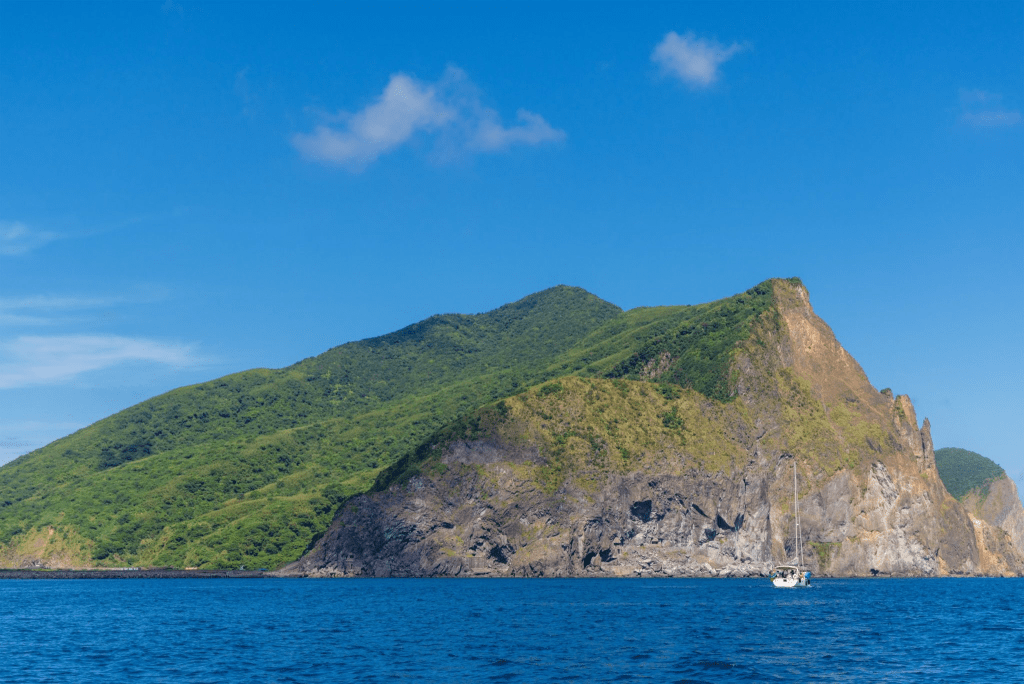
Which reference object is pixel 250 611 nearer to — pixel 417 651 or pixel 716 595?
pixel 417 651

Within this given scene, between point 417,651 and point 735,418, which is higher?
point 735,418

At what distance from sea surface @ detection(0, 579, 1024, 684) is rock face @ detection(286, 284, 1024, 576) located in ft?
154

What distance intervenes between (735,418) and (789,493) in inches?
781

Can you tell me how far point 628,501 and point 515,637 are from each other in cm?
10815

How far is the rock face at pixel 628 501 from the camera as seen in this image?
17162 centimetres

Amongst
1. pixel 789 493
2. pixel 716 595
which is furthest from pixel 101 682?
pixel 789 493

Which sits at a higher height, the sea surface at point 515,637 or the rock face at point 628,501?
the rock face at point 628,501

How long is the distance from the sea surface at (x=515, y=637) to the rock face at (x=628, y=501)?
4697 centimetres

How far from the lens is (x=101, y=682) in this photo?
168 ft

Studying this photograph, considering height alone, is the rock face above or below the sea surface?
above

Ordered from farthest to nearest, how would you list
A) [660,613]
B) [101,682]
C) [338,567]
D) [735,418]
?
[735,418] < [338,567] < [660,613] < [101,682]

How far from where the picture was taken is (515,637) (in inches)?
2753

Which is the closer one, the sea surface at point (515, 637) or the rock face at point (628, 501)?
the sea surface at point (515, 637)

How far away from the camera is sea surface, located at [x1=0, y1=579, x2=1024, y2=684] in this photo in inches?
2128
